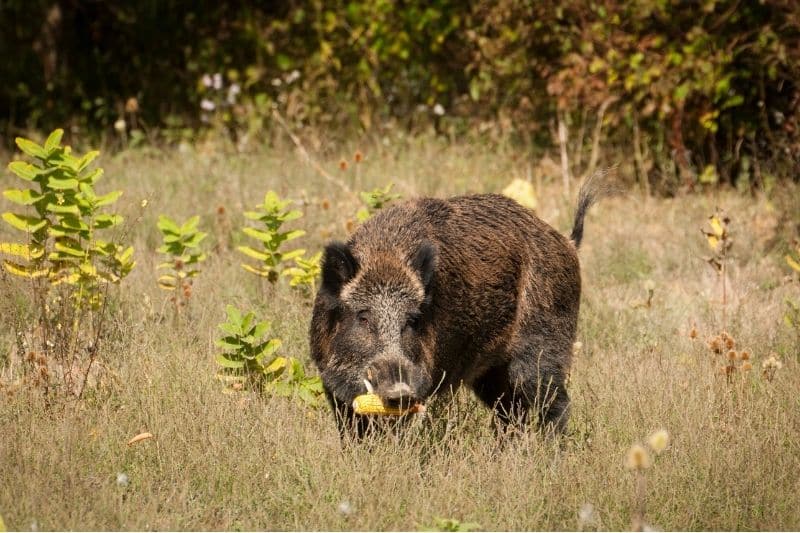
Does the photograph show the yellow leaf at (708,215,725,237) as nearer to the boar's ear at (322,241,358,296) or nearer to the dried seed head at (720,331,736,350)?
the dried seed head at (720,331,736,350)

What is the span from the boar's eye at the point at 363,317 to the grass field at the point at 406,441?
540 millimetres

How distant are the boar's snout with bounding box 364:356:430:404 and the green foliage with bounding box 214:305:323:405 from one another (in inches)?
28.5

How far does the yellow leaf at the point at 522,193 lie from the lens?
815 cm

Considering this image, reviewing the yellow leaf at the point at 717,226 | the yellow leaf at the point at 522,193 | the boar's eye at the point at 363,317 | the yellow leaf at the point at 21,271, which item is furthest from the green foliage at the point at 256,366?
the yellow leaf at the point at 522,193

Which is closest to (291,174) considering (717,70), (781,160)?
(717,70)

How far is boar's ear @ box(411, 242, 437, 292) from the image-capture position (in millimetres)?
4703

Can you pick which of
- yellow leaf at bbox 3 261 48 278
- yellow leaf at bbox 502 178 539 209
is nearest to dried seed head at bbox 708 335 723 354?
yellow leaf at bbox 502 178 539 209

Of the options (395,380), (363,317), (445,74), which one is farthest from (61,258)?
(445,74)

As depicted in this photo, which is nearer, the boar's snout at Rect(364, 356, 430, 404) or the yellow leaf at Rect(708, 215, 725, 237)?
the boar's snout at Rect(364, 356, 430, 404)

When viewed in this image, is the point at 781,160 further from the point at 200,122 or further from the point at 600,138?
the point at 200,122

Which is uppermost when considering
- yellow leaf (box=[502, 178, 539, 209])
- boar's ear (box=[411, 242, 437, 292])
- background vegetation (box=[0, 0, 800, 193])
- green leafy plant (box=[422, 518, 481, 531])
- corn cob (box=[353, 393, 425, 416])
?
background vegetation (box=[0, 0, 800, 193])

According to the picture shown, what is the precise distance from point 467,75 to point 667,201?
2.61 metres

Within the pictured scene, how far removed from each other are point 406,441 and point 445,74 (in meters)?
6.54

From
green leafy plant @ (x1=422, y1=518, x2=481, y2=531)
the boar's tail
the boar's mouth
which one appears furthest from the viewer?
the boar's tail
